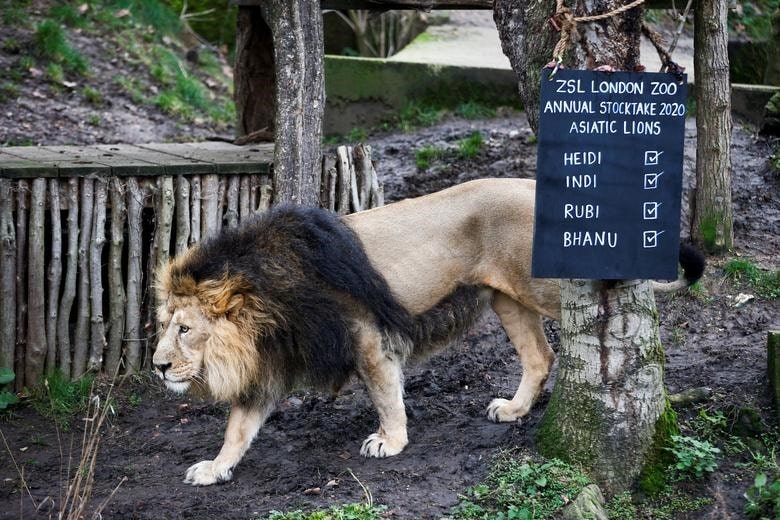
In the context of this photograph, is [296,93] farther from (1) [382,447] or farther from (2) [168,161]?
(1) [382,447]

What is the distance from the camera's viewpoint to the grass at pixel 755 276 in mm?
Answer: 6793

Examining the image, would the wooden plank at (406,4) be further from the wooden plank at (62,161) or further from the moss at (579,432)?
the moss at (579,432)

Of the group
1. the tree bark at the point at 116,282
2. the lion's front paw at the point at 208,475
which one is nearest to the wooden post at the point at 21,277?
the tree bark at the point at 116,282

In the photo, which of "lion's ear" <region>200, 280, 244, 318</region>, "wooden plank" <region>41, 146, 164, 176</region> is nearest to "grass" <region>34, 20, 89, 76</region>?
"wooden plank" <region>41, 146, 164, 176</region>

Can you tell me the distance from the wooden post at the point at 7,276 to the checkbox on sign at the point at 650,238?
159 inches

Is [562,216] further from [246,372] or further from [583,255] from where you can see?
[246,372]

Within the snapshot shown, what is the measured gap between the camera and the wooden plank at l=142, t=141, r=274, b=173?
6770mm

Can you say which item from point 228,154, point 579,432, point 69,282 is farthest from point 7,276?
point 579,432

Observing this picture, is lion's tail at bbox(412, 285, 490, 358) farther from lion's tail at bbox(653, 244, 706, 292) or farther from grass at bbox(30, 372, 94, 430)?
grass at bbox(30, 372, 94, 430)

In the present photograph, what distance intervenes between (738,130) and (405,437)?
565 centimetres

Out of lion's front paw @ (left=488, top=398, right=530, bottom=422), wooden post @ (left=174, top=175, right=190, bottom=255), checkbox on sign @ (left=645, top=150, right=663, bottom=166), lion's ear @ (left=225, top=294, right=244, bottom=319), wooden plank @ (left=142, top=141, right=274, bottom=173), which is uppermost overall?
checkbox on sign @ (left=645, top=150, right=663, bottom=166)

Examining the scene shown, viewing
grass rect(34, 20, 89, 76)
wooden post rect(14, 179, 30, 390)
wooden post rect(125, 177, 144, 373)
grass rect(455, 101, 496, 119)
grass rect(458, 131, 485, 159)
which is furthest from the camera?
grass rect(34, 20, 89, 76)

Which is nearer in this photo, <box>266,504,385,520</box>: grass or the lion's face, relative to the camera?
<box>266,504,385,520</box>: grass

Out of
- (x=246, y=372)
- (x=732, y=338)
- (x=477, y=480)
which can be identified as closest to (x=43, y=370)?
(x=246, y=372)
